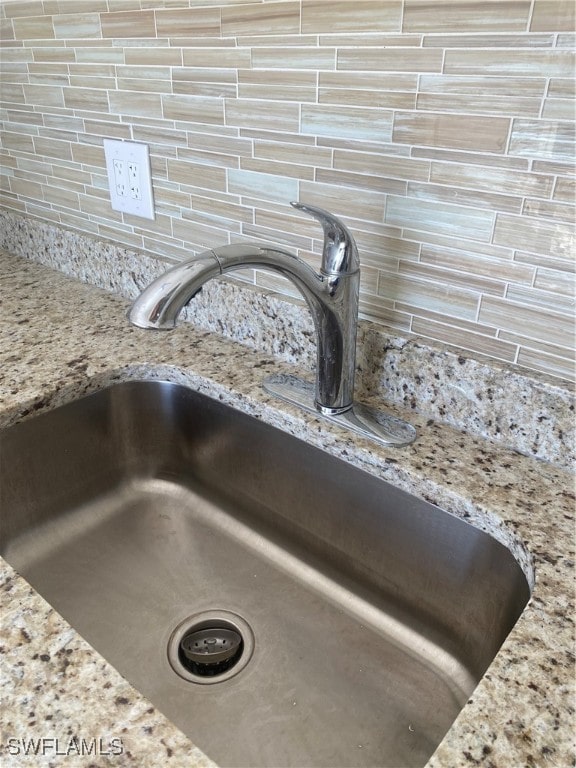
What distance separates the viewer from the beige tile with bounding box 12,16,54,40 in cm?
98

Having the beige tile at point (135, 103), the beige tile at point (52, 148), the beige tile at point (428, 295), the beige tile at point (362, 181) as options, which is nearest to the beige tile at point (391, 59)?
the beige tile at point (362, 181)

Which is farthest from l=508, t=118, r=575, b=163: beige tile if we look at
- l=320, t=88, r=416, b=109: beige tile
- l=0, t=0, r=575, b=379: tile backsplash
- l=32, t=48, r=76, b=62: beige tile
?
l=32, t=48, r=76, b=62: beige tile

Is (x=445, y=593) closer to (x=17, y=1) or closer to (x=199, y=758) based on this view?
(x=199, y=758)

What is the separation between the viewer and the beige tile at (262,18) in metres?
0.67

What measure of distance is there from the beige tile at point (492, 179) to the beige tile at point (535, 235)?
0.08 feet

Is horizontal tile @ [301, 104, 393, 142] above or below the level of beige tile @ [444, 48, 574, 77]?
below

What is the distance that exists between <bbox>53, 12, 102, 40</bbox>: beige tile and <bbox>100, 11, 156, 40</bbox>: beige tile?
2cm

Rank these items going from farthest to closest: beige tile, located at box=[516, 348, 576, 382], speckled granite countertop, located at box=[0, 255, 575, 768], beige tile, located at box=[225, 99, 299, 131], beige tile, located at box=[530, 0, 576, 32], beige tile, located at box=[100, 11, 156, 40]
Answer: beige tile, located at box=[100, 11, 156, 40], beige tile, located at box=[225, 99, 299, 131], beige tile, located at box=[516, 348, 576, 382], beige tile, located at box=[530, 0, 576, 32], speckled granite countertop, located at box=[0, 255, 575, 768]

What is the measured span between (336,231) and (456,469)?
0.27 m

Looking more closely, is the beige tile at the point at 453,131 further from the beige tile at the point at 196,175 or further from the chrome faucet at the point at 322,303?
the beige tile at the point at 196,175

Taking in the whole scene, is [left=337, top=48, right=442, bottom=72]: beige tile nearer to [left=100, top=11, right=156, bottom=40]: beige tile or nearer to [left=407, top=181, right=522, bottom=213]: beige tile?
[left=407, top=181, right=522, bottom=213]: beige tile

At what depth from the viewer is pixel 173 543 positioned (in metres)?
0.80

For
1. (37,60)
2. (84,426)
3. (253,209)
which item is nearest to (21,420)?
(84,426)

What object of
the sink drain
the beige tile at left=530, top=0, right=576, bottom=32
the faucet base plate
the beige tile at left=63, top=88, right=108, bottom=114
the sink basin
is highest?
the beige tile at left=530, top=0, right=576, bottom=32
